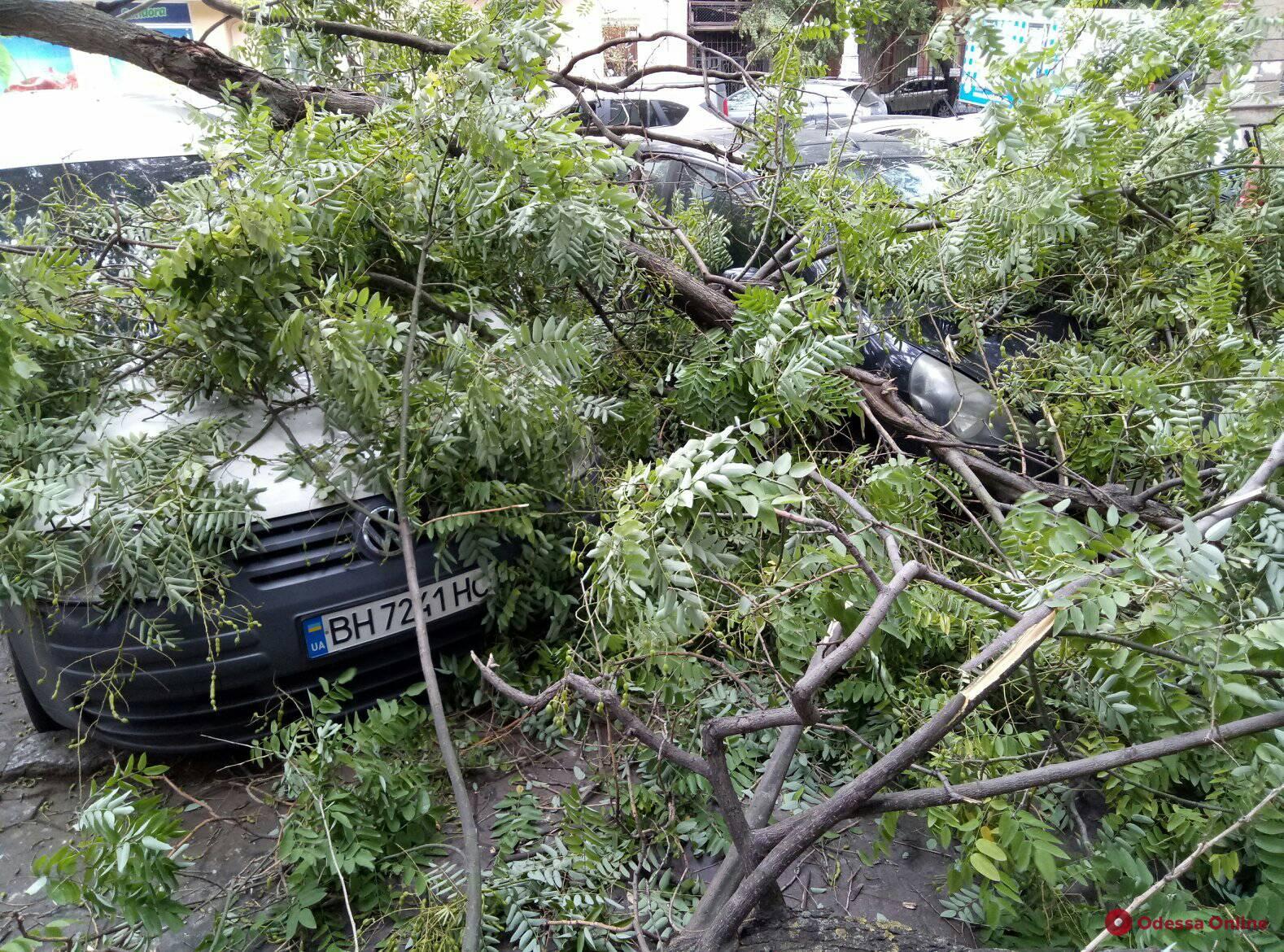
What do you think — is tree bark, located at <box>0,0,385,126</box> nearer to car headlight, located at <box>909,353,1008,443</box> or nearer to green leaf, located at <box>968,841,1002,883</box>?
car headlight, located at <box>909,353,1008,443</box>

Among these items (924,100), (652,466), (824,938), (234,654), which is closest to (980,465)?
(652,466)

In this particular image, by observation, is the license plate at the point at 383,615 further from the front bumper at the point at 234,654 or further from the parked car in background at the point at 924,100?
the parked car in background at the point at 924,100

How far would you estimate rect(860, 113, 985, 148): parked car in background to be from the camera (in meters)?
5.10

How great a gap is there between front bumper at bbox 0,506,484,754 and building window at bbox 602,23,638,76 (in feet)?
12.9

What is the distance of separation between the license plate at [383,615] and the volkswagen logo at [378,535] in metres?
0.16

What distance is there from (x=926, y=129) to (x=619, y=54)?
2.54 metres

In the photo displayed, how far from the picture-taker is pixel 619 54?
5.64 metres

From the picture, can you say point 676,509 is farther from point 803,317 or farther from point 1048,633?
point 803,317

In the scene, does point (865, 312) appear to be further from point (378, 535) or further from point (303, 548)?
point (303, 548)

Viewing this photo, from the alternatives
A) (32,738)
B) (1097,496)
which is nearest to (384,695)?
(32,738)

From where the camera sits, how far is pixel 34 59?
6.95 meters

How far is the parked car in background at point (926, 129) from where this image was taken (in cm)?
510

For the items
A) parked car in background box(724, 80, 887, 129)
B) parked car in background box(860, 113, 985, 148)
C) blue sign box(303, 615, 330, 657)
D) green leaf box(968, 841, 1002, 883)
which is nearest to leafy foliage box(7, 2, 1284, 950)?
green leaf box(968, 841, 1002, 883)

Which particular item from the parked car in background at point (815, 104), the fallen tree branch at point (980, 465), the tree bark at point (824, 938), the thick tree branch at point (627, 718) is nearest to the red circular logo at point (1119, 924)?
the tree bark at point (824, 938)
